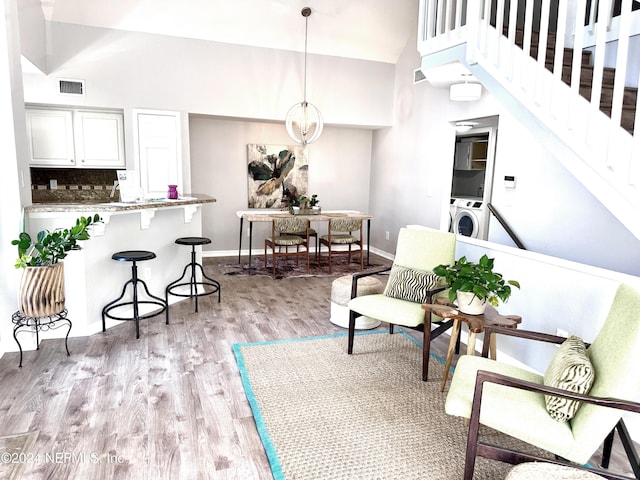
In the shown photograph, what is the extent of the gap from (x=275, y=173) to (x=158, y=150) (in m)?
2.00

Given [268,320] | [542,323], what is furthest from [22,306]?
[542,323]

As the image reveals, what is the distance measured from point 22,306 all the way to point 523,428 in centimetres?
318

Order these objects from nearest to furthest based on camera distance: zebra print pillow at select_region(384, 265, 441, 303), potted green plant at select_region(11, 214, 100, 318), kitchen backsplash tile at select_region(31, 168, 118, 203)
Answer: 1. potted green plant at select_region(11, 214, 100, 318)
2. zebra print pillow at select_region(384, 265, 441, 303)
3. kitchen backsplash tile at select_region(31, 168, 118, 203)

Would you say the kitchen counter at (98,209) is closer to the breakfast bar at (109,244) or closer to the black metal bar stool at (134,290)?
the breakfast bar at (109,244)

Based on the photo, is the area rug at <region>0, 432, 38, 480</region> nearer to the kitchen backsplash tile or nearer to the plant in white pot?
the plant in white pot

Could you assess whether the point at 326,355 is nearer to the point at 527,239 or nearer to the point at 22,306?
the point at 22,306

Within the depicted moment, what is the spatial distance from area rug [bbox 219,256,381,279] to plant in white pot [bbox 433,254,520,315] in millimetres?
3507

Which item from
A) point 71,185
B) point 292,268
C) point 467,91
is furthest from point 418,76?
point 71,185

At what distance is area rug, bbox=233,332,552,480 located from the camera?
2.11 metres

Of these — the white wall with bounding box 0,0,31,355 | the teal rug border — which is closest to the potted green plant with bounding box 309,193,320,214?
the teal rug border

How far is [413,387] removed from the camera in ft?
9.50

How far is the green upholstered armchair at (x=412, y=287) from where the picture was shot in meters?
3.02

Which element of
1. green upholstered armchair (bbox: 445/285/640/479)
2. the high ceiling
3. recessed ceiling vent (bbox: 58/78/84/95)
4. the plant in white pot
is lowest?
green upholstered armchair (bbox: 445/285/640/479)

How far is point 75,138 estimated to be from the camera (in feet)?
18.4
